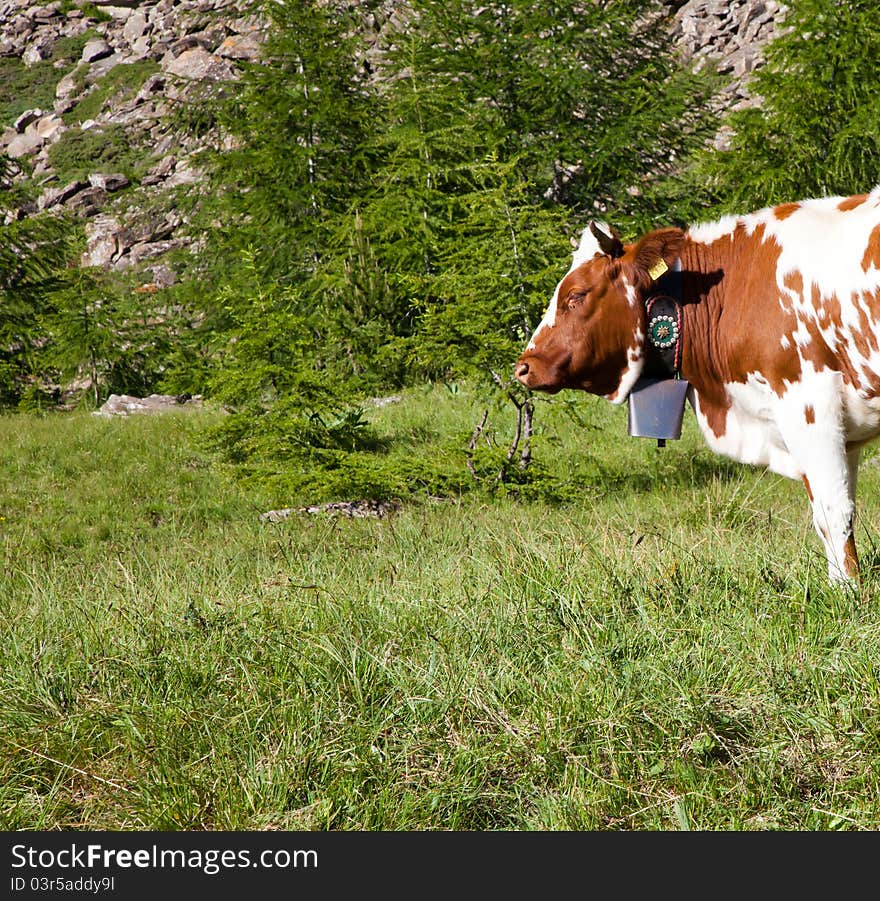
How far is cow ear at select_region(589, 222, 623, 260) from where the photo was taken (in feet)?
15.1

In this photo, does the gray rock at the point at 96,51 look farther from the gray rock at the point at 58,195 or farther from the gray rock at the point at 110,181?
the gray rock at the point at 110,181

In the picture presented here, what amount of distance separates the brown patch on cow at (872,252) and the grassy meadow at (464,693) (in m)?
1.30

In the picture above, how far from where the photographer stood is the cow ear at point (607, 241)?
459cm

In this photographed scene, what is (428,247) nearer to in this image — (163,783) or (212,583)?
(212,583)

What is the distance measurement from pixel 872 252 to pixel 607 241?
1.18 m

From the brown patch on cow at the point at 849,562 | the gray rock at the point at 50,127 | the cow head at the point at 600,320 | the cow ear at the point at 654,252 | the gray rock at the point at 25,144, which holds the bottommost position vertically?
the gray rock at the point at 25,144

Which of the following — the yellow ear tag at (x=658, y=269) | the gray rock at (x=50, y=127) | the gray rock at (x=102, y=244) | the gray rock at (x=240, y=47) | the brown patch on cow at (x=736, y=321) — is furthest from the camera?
the gray rock at (x=50, y=127)

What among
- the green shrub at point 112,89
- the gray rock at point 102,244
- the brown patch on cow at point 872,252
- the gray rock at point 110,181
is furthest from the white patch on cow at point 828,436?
the green shrub at point 112,89

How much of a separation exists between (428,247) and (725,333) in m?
14.1

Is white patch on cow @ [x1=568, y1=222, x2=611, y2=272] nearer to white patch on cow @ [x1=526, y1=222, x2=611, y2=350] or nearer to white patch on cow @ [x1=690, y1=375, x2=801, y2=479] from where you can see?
white patch on cow @ [x1=526, y1=222, x2=611, y2=350]

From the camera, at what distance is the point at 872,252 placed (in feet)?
13.1

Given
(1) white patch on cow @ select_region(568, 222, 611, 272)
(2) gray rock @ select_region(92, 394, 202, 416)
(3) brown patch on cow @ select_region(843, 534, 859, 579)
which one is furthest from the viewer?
(2) gray rock @ select_region(92, 394, 202, 416)

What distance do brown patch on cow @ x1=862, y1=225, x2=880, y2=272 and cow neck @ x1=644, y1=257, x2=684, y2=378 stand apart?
866 millimetres

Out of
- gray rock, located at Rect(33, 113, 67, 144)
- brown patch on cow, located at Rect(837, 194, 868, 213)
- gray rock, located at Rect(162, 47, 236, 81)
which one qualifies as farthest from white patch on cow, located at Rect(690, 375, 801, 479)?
gray rock, located at Rect(33, 113, 67, 144)
